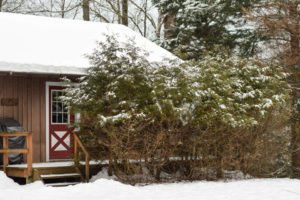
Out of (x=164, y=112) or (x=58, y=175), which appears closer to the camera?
(x=164, y=112)

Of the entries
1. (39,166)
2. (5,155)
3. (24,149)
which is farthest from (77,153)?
(5,155)

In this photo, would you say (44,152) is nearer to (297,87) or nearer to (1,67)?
(1,67)

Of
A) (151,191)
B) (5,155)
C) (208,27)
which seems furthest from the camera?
(208,27)

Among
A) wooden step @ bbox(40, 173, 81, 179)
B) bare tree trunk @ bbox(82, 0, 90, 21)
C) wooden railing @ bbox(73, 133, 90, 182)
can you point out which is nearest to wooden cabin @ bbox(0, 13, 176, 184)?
wooden railing @ bbox(73, 133, 90, 182)

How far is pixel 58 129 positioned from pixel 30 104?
1.06 m

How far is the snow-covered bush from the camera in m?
12.3

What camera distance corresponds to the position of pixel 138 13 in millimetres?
32625

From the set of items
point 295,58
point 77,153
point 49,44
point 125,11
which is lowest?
point 77,153

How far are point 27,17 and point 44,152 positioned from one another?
203 inches

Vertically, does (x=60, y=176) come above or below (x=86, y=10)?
below

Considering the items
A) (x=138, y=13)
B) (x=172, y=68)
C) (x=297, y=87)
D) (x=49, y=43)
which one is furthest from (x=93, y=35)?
(x=138, y=13)

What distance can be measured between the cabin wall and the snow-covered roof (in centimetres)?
71

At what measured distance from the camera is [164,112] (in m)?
A: 12.3

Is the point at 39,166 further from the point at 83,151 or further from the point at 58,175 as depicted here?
the point at 83,151
